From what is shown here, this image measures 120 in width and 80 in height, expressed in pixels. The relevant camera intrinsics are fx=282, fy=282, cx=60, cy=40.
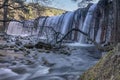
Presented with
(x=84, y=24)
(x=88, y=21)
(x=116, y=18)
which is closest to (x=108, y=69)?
(x=116, y=18)

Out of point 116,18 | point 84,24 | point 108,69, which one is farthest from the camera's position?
point 84,24

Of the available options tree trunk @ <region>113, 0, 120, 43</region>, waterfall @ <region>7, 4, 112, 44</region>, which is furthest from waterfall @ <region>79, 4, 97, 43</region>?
tree trunk @ <region>113, 0, 120, 43</region>

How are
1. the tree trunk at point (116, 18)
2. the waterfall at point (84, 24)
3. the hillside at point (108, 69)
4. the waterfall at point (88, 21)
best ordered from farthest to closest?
the waterfall at point (88, 21) < the waterfall at point (84, 24) < the tree trunk at point (116, 18) < the hillside at point (108, 69)

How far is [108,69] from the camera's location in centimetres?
247

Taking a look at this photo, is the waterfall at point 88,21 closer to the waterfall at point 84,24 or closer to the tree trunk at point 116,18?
the waterfall at point 84,24

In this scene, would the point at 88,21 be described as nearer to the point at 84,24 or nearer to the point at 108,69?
the point at 84,24

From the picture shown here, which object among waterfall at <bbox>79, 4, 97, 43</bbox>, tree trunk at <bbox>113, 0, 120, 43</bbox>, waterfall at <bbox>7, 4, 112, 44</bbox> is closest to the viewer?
tree trunk at <bbox>113, 0, 120, 43</bbox>

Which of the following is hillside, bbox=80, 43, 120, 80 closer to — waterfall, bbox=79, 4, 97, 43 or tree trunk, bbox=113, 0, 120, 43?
tree trunk, bbox=113, 0, 120, 43

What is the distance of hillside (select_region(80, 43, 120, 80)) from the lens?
2331 mm

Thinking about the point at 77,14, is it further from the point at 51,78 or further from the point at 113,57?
the point at 113,57

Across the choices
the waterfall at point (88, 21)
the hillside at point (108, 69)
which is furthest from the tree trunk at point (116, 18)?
the hillside at point (108, 69)

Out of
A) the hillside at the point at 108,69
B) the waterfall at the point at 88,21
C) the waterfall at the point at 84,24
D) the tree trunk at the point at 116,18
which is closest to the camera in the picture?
the hillside at the point at 108,69

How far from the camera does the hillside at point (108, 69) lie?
7.65 ft

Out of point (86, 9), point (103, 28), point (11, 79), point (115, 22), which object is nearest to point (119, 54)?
point (11, 79)
